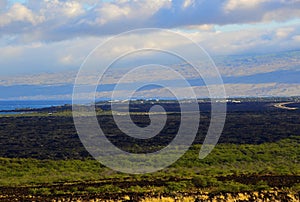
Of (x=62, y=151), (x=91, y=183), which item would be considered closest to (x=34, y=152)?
(x=62, y=151)

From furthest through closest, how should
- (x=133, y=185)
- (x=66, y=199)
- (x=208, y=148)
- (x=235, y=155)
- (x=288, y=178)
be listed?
(x=208, y=148)
(x=235, y=155)
(x=288, y=178)
(x=133, y=185)
(x=66, y=199)

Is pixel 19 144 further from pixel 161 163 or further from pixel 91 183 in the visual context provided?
pixel 91 183

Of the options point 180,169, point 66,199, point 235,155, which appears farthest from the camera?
point 235,155

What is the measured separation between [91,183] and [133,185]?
4.81 metres

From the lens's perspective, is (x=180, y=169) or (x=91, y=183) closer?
(x=91, y=183)

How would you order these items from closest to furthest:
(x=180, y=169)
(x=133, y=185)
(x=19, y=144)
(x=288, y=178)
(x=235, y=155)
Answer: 1. (x=133, y=185)
2. (x=288, y=178)
3. (x=180, y=169)
4. (x=235, y=155)
5. (x=19, y=144)

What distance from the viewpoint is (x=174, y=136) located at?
3922 inches

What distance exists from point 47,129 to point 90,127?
379 inches

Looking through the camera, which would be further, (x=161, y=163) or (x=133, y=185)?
(x=161, y=163)

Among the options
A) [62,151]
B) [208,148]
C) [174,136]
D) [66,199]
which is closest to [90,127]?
[174,136]

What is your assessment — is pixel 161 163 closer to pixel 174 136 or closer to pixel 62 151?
pixel 62 151

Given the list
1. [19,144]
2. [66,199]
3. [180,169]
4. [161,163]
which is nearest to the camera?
[66,199]

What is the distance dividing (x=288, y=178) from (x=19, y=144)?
5679 cm

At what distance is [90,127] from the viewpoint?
409 ft
